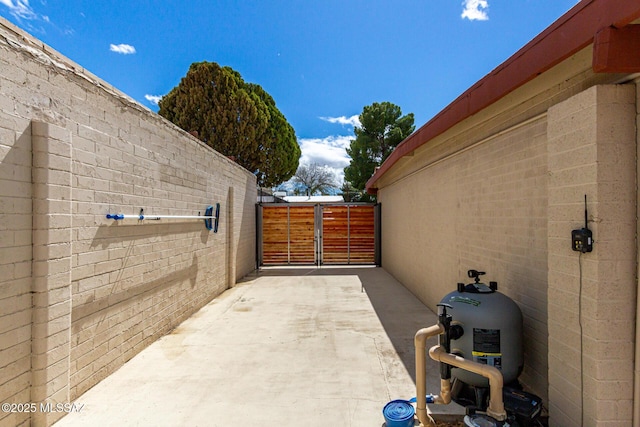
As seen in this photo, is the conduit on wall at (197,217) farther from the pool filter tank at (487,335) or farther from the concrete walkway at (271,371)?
the pool filter tank at (487,335)

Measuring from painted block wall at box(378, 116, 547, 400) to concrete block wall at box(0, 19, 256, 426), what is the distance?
14.2 feet

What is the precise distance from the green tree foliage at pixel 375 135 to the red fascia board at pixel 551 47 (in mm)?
16873

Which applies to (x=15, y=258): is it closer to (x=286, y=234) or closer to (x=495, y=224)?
(x=495, y=224)

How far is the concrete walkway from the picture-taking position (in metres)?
2.95

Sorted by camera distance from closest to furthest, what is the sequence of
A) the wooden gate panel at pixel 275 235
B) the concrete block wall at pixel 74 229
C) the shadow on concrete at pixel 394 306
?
the concrete block wall at pixel 74 229 < the shadow on concrete at pixel 394 306 < the wooden gate panel at pixel 275 235

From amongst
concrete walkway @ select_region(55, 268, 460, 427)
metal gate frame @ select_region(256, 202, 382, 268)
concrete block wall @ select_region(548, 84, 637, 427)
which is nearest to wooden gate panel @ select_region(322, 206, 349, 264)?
metal gate frame @ select_region(256, 202, 382, 268)

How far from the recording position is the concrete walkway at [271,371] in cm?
295

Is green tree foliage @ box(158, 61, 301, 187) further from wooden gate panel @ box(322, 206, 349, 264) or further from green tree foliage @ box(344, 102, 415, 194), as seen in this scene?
wooden gate panel @ box(322, 206, 349, 264)

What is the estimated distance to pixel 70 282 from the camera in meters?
3.04

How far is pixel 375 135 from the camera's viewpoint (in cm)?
2086

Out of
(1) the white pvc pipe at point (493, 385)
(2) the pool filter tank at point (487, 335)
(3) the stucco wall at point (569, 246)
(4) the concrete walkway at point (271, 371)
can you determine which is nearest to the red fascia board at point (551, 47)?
(3) the stucco wall at point (569, 246)

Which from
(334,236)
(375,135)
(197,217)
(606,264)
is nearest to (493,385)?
(606,264)

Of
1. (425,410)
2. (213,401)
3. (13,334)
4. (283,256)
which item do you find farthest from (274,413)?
(283,256)

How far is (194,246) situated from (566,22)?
6.11 m
